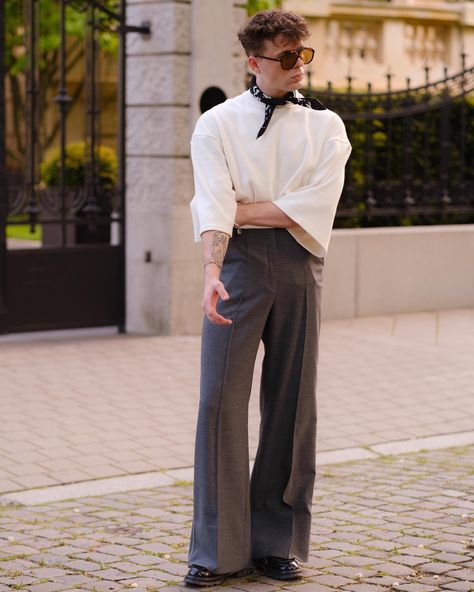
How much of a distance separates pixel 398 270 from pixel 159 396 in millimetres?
4282

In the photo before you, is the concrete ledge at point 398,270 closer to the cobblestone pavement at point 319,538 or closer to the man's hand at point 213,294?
the cobblestone pavement at point 319,538

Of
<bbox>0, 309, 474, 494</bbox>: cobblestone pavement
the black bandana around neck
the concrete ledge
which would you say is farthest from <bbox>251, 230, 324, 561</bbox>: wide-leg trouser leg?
the concrete ledge

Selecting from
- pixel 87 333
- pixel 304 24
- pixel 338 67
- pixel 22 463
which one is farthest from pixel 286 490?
pixel 338 67

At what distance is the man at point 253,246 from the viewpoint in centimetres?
438

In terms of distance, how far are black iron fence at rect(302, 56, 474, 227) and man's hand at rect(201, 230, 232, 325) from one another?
24.7 ft

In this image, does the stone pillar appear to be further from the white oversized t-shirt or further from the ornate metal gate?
the white oversized t-shirt

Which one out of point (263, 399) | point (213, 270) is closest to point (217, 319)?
point (213, 270)

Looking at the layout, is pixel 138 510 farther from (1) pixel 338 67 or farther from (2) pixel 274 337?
(1) pixel 338 67

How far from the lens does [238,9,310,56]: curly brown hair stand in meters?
4.36

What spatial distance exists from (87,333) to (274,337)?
643cm

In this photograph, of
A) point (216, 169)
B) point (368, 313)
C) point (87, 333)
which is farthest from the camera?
point (368, 313)

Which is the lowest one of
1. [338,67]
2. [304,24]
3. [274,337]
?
[274,337]

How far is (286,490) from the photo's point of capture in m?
4.60

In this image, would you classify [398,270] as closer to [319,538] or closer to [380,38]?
[319,538]
